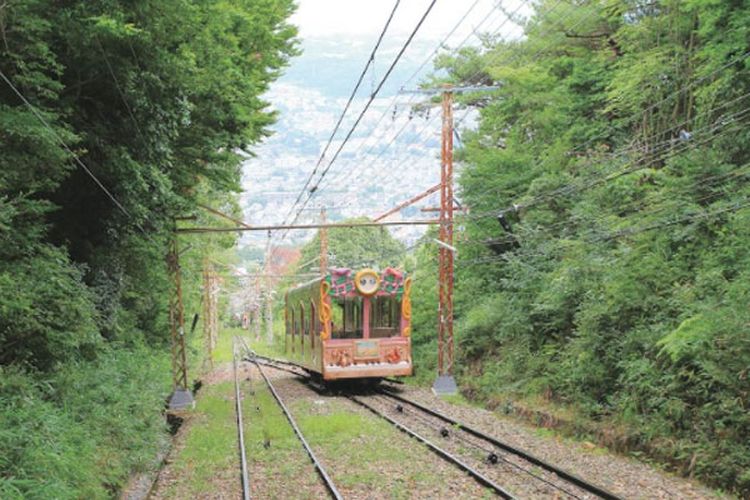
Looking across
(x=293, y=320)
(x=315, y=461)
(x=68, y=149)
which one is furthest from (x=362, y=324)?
(x=68, y=149)

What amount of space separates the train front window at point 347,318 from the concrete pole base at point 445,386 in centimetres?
238

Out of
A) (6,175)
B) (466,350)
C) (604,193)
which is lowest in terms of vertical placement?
(466,350)

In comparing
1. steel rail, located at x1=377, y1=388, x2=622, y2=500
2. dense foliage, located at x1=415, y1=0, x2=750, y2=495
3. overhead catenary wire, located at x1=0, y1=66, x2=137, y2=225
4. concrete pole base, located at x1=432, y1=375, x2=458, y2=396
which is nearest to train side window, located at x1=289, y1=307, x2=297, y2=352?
dense foliage, located at x1=415, y1=0, x2=750, y2=495

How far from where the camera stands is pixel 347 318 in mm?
18234

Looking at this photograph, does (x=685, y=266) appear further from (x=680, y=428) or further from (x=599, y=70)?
(x=599, y=70)

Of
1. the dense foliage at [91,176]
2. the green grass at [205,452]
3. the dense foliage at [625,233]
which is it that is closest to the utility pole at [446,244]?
the dense foliage at [625,233]

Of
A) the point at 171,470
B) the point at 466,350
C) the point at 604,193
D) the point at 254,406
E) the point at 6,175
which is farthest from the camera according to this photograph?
the point at 466,350

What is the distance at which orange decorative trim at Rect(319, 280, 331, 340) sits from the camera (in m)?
17.7

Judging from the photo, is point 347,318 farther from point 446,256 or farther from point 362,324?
point 446,256

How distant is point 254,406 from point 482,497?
1041cm

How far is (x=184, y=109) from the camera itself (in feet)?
39.4

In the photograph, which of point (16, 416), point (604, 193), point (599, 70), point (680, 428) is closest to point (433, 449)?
point (680, 428)

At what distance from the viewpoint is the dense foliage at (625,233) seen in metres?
9.65

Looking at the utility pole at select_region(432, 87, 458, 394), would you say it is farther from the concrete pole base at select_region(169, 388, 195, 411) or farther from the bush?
the bush
